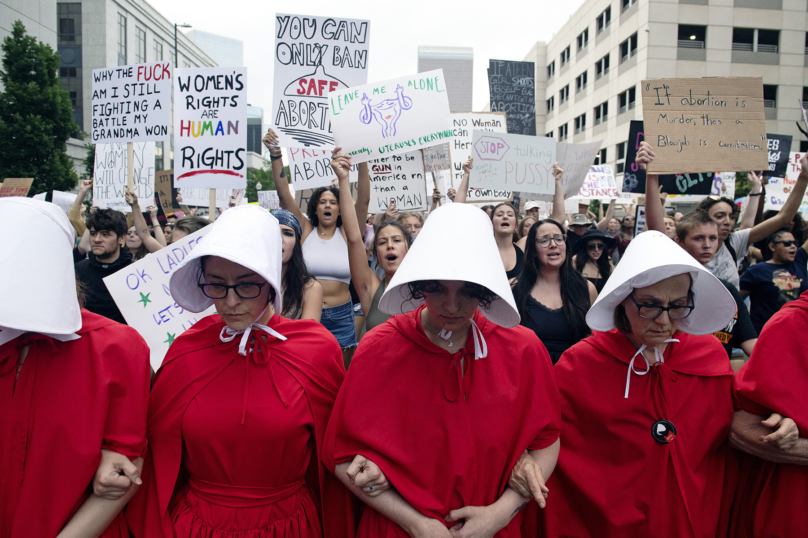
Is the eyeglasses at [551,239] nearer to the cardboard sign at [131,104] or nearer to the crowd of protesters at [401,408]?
the crowd of protesters at [401,408]

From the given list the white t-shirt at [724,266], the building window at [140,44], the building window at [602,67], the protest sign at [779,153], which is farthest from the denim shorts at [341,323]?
the building window at [140,44]

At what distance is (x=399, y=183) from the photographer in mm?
6441

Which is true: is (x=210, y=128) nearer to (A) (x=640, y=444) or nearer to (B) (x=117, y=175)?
(B) (x=117, y=175)

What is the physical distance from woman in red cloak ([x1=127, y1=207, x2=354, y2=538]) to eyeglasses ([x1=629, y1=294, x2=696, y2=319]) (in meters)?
1.46

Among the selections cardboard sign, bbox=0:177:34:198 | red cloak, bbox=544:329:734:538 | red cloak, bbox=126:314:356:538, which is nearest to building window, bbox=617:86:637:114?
cardboard sign, bbox=0:177:34:198

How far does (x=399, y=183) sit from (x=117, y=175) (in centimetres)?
428

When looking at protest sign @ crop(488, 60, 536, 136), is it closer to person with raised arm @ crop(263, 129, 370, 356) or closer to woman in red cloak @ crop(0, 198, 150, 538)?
person with raised arm @ crop(263, 129, 370, 356)

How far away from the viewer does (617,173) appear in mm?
38438

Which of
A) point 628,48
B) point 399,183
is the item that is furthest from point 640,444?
point 628,48

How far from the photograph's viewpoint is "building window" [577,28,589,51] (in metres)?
44.1

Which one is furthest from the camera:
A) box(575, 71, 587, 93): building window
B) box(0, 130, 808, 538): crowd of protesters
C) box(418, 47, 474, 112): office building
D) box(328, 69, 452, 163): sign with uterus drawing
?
box(418, 47, 474, 112): office building

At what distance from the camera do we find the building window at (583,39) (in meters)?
44.1

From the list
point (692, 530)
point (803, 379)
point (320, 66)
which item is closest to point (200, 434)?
point (692, 530)

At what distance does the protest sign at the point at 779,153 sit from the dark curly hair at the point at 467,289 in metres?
8.77
